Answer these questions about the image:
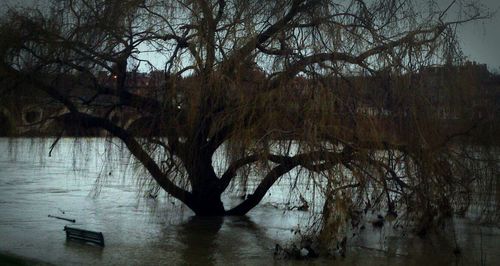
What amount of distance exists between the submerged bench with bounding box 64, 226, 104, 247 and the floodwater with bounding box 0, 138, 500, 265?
0.41 ft

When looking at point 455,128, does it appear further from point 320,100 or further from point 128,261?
point 128,261

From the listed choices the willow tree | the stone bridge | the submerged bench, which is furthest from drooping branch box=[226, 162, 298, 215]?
the submerged bench

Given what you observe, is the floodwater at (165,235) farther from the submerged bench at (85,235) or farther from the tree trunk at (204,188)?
the tree trunk at (204,188)

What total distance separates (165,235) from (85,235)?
172 centimetres

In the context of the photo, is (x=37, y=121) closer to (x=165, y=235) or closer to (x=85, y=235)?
(x=85, y=235)

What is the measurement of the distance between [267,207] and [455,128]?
6416 millimetres

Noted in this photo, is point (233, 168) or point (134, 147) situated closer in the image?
point (233, 168)

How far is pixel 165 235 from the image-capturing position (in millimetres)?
12812

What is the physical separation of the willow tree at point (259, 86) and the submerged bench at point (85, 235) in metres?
1.83

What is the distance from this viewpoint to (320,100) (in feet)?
34.6

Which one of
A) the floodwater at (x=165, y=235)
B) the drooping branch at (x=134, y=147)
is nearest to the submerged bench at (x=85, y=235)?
the floodwater at (x=165, y=235)

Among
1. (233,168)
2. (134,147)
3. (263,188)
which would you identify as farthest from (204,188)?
(233,168)

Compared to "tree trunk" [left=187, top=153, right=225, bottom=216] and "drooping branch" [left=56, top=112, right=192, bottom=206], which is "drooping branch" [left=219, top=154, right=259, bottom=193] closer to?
"tree trunk" [left=187, top=153, right=225, bottom=216]

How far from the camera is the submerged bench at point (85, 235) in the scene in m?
11.3
